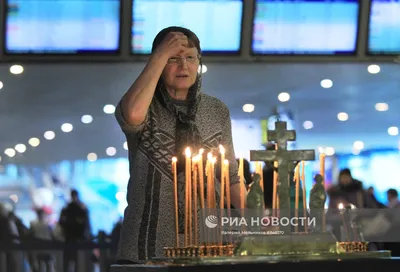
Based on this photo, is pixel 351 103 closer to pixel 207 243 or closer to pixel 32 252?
pixel 32 252

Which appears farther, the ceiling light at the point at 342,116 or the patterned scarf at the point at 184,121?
the ceiling light at the point at 342,116

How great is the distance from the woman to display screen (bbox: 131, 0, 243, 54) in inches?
184

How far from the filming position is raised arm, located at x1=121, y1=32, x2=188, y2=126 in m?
2.85

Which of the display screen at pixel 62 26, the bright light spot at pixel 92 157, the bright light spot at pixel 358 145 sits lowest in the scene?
the bright light spot at pixel 92 157

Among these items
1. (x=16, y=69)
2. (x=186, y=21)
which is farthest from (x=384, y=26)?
(x=16, y=69)

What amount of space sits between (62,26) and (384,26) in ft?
7.83

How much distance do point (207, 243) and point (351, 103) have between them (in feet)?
18.4

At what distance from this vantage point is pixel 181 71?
2.99 meters

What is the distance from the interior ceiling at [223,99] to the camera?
291 inches

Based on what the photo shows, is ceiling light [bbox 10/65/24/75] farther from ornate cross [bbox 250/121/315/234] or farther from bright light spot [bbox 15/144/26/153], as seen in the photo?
ornate cross [bbox 250/121/315/234]

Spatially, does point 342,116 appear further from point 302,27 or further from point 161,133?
point 161,133

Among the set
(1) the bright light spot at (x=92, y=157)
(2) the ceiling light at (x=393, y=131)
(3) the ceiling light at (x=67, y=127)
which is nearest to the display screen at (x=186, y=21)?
(3) the ceiling light at (x=67, y=127)

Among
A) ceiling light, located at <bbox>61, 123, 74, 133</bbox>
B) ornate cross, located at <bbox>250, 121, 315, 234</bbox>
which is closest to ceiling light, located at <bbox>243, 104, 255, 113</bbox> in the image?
ceiling light, located at <bbox>61, 123, 74, 133</bbox>

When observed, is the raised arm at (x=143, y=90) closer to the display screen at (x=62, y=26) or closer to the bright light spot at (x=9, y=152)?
the bright light spot at (x=9, y=152)
